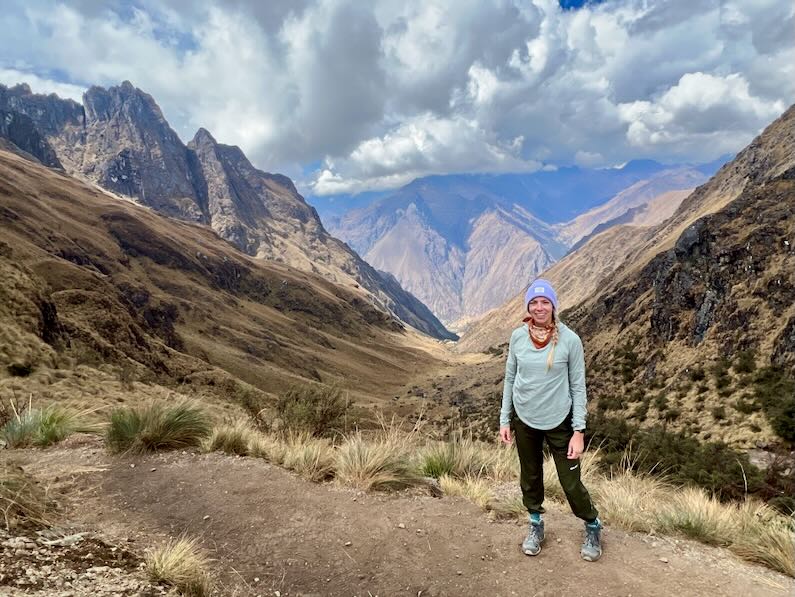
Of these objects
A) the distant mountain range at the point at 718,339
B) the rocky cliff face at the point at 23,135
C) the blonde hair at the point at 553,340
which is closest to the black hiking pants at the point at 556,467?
the blonde hair at the point at 553,340

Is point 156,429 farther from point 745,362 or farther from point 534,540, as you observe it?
point 745,362

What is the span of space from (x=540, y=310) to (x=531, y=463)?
1653mm

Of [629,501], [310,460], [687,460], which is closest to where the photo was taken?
[629,501]

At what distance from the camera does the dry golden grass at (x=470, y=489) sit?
19.7 ft

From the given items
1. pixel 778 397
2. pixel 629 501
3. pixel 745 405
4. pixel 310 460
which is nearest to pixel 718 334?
pixel 745 405

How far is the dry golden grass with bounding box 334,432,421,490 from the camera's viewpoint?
6.37m

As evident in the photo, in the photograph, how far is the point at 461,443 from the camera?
25.7 ft

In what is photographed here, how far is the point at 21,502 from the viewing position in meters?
4.77

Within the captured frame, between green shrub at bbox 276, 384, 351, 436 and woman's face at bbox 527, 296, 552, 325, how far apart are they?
637cm

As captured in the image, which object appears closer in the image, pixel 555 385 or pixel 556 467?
pixel 555 385

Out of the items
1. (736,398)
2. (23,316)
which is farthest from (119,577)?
(736,398)

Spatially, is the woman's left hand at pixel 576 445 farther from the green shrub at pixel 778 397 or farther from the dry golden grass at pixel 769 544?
the green shrub at pixel 778 397

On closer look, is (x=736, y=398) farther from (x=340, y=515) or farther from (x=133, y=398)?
(x=133, y=398)

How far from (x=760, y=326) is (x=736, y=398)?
261 inches
